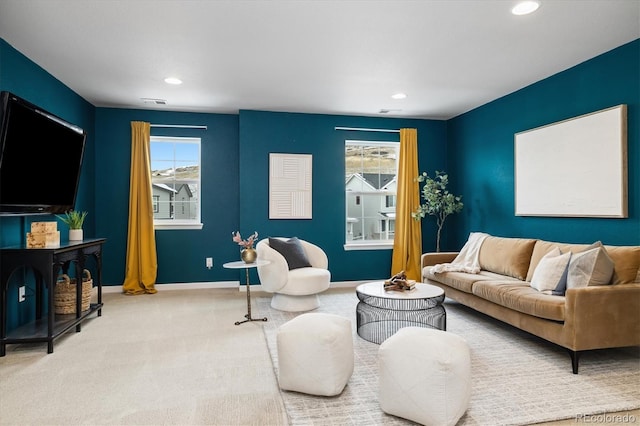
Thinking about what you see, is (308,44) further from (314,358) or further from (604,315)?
(604,315)

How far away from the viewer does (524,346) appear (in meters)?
3.17

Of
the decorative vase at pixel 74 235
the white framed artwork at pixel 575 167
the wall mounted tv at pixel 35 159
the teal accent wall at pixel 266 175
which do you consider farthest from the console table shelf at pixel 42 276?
the white framed artwork at pixel 575 167

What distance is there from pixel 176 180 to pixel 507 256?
440 cm

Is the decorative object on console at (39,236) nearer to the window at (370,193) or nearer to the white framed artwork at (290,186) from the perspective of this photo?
the white framed artwork at (290,186)

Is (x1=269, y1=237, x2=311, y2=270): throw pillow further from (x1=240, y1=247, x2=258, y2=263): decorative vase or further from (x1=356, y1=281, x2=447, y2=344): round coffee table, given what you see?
(x1=356, y1=281, x2=447, y2=344): round coffee table

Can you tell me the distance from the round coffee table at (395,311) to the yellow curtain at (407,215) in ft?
7.13

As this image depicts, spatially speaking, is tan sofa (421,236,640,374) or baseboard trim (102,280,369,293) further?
baseboard trim (102,280,369,293)

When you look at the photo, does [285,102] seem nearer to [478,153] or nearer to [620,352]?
[478,153]

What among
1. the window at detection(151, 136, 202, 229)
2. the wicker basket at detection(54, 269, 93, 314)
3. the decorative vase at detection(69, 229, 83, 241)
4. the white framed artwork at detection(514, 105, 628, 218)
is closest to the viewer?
the white framed artwork at detection(514, 105, 628, 218)

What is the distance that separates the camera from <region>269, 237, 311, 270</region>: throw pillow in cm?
451

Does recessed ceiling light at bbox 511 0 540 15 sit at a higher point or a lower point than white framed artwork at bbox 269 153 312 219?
higher

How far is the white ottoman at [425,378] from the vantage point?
1.94 metres

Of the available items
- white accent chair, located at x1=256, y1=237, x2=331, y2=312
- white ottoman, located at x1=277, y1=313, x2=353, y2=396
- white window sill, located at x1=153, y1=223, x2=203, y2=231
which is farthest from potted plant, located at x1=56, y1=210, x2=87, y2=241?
white ottoman, located at x1=277, y1=313, x2=353, y2=396

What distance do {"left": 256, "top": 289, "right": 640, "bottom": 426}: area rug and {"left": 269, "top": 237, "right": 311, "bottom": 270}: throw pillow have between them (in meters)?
1.11
